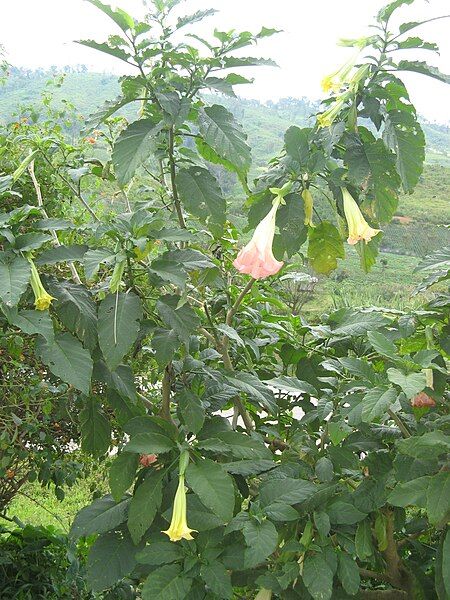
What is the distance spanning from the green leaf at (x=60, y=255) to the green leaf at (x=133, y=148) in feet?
0.49

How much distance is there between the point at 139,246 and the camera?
109cm

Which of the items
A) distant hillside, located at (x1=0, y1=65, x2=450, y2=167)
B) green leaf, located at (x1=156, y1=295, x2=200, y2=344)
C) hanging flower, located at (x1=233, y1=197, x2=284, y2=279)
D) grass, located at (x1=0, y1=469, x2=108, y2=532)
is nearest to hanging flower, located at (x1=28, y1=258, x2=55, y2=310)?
green leaf, located at (x1=156, y1=295, x2=200, y2=344)

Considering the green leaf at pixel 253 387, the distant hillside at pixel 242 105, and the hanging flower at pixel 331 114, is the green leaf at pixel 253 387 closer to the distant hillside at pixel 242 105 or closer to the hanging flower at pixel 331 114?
the hanging flower at pixel 331 114

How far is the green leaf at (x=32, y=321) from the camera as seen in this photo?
41.9 inches

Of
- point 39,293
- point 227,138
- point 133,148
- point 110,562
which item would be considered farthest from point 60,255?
point 110,562

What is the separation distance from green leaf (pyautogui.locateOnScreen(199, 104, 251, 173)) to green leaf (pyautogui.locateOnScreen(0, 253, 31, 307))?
36 cm

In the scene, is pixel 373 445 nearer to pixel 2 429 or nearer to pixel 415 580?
pixel 415 580

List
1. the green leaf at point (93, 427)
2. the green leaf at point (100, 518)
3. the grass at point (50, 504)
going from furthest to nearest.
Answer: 1. the grass at point (50, 504)
2. the green leaf at point (93, 427)
3. the green leaf at point (100, 518)

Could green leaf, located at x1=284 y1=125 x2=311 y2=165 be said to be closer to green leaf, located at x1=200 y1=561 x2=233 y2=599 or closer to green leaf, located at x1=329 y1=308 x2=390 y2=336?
green leaf, located at x1=329 y1=308 x2=390 y2=336

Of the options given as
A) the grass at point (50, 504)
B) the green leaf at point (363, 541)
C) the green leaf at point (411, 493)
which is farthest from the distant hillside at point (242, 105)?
the green leaf at point (411, 493)

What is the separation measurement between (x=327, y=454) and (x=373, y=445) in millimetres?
89

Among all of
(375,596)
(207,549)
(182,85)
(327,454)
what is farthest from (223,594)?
(182,85)

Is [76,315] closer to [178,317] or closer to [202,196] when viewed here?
[178,317]

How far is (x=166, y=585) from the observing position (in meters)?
1.10
